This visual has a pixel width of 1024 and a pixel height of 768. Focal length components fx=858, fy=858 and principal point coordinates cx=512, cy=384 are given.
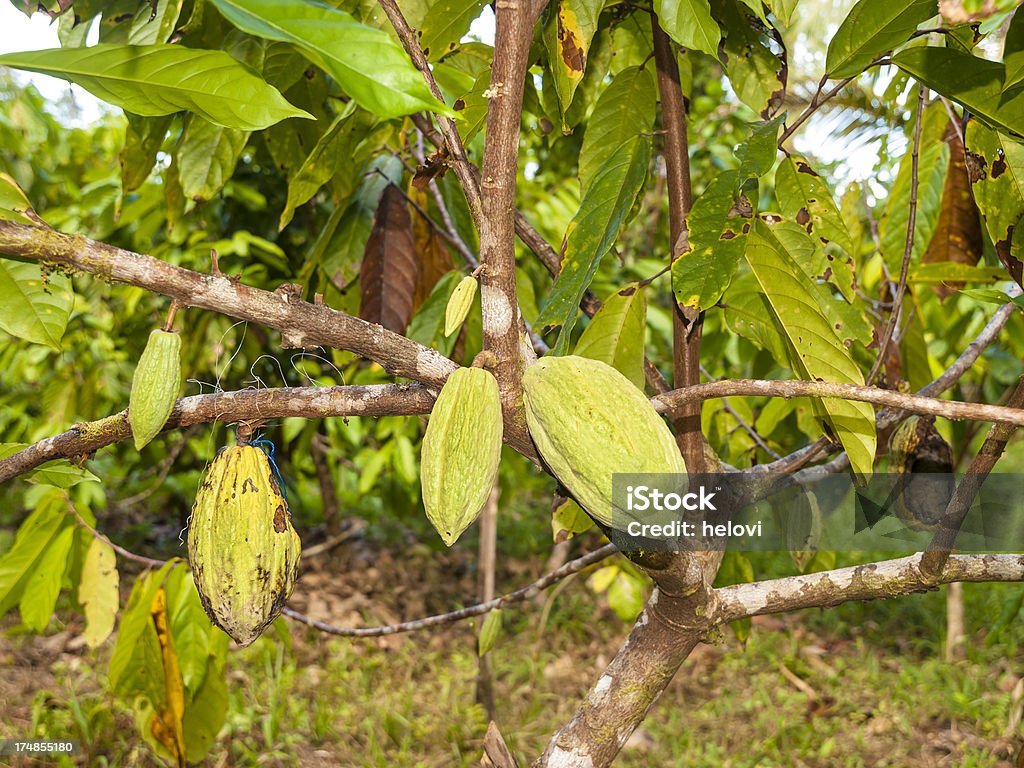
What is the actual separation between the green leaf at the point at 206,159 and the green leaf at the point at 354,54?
2.26 feet

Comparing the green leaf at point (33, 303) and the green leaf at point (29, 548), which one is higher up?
the green leaf at point (33, 303)

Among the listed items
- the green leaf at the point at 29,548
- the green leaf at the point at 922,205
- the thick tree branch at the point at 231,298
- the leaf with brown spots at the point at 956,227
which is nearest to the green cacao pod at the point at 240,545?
the thick tree branch at the point at 231,298

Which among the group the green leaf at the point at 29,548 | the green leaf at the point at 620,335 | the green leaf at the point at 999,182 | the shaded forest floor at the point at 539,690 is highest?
the green leaf at the point at 999,182

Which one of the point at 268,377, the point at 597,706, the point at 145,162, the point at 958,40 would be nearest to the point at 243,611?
the point at 597,706

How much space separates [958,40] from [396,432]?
2.14 m

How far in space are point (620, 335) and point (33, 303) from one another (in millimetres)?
598

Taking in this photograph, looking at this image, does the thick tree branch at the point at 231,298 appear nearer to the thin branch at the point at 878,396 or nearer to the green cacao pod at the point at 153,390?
the green cacao pod at the point at 153,390

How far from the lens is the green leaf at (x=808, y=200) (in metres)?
1.03

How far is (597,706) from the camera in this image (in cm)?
89

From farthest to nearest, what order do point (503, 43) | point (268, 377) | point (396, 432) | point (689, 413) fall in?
point (268, 377)
point (396, 432)
point (689, 413)
point (503, 43)

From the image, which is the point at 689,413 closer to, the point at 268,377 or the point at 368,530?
the point at 268,377

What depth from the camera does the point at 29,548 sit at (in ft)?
4.92

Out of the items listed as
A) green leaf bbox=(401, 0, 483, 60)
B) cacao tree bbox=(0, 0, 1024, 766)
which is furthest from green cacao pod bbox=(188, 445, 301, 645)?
green leaf bbox=(401, 0, 483, 60)

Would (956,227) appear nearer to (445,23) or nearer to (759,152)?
(759,152)
